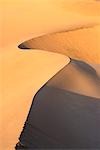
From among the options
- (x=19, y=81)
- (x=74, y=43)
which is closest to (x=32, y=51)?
(x=19, y=81)

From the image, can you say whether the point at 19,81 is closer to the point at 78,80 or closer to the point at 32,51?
the point at 78,80

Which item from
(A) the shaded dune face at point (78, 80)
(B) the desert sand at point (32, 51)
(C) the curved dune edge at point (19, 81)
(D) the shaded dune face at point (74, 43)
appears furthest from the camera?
→ (D) the shaded dune face at point (74, 43)

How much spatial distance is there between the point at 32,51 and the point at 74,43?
1.57 metres

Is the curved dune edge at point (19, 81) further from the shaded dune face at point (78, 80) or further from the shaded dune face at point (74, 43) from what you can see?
the shaded dune face at point (74, 43)

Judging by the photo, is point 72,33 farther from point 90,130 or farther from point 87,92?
point 90,130

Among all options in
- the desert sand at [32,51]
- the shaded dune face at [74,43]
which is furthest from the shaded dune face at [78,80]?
the shaded dune face at [74,43]

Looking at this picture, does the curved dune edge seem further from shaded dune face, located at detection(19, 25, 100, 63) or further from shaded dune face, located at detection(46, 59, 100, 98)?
shaded dune face, located at detection(19, 25, 100, 63)

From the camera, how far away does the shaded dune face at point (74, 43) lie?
489 centimetres

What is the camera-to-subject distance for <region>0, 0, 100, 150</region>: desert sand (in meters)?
3.07

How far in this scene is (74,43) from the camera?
5.59 metres

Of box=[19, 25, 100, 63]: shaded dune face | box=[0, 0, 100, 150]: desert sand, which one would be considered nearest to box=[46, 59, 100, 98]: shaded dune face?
box=[0, 0, 100, 150]: desert sand

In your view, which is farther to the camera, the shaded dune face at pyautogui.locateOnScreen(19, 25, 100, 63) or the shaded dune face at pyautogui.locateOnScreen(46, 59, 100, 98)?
the shaded dune face at pyautogui.locateOnScreen(19, 25, 100, 63)

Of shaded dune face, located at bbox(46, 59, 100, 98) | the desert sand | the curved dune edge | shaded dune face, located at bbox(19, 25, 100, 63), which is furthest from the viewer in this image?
shaded dune face, located at bbox(19, 25, 100, 63)

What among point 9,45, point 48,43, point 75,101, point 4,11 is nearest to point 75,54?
point 48,43
